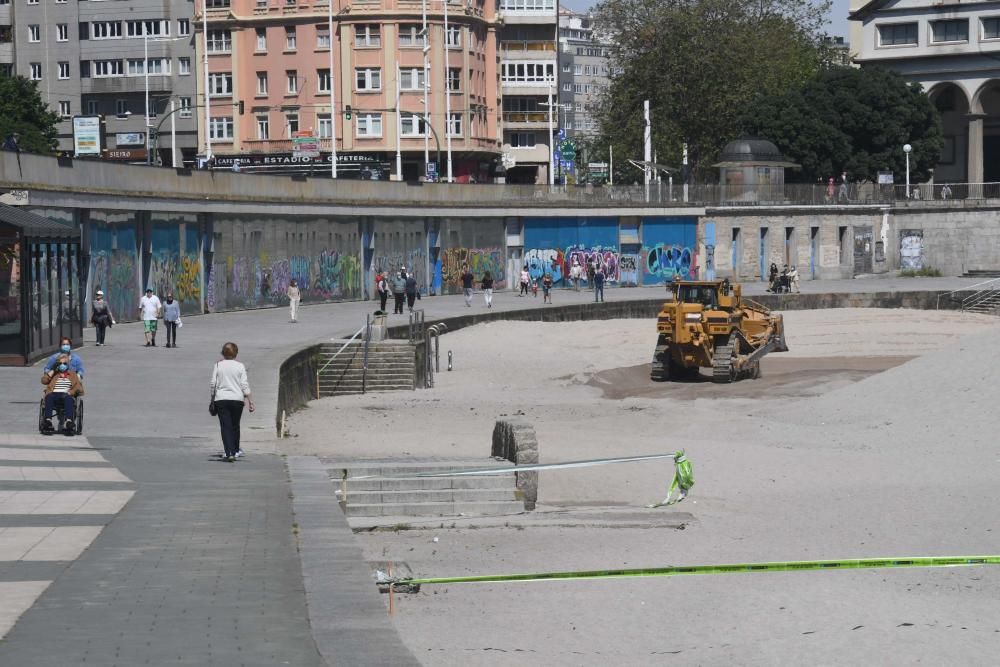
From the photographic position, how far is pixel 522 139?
121625 mm

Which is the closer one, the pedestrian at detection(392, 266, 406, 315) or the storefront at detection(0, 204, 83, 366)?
the storefront at detection(0, 204, 83, 366)

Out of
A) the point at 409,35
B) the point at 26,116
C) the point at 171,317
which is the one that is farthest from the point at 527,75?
the point at 171,317

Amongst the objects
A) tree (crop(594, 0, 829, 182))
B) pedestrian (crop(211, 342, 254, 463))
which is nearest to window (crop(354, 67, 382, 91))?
tree (crop(594, 0, 829, 182))

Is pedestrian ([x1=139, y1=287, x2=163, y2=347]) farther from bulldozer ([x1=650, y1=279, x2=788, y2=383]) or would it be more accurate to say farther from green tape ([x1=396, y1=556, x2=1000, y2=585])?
green tape ([x1=396, y1=556, x2=1000, y2=585])

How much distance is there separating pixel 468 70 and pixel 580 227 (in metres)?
30.6

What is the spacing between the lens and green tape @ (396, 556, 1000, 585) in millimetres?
15742

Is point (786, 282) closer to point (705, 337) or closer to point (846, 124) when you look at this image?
point (846, 124)

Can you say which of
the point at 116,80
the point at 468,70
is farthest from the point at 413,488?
the point at 116,80

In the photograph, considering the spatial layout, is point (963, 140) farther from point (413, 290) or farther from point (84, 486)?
point (84, 486)

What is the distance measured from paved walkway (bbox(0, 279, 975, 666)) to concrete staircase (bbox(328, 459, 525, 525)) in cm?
47

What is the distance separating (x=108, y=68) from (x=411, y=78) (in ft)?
79.9

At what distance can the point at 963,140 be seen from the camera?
102 meters

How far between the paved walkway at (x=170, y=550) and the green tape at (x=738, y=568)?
1681mm

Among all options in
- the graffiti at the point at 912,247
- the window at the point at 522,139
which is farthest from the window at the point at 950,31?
the window at the point at 522,139
